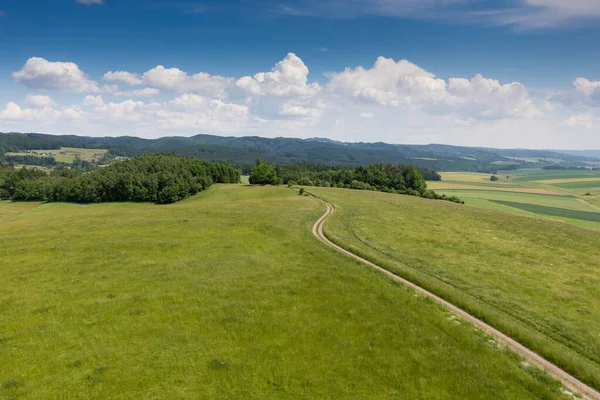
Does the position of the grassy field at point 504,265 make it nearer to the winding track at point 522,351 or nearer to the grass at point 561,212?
the winding track at point 522,351

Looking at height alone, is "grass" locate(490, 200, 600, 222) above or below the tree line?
below

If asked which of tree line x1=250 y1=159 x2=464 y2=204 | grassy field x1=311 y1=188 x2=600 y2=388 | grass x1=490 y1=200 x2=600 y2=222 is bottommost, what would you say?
grass x1=490 y1=200 x2=600 y2=222

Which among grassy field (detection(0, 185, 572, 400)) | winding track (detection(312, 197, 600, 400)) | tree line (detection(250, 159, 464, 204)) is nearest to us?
grassy field (detection(0, 185, 572, 400))

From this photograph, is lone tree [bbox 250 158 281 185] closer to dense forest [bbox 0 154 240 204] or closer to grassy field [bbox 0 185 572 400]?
dense forest [bbox 0 154 240 204]

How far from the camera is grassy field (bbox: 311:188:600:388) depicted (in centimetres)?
2270

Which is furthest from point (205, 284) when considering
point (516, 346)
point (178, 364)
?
point (516, 346)

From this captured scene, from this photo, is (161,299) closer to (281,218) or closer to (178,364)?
(178,364)

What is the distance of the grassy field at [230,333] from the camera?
16.4 meters

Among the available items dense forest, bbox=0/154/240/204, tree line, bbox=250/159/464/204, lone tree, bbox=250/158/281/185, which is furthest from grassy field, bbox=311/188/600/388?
dense forest, bbox=0/154/240/204

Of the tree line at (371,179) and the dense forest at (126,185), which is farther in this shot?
the tree line at (371,179)

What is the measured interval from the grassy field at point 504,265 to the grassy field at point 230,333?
14.4 ft

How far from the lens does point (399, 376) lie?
17.1 m

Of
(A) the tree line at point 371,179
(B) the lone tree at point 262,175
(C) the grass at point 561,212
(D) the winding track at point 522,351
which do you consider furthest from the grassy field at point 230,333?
(C) the grass at point 561,212

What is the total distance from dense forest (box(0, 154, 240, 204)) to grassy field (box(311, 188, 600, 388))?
74379mm
